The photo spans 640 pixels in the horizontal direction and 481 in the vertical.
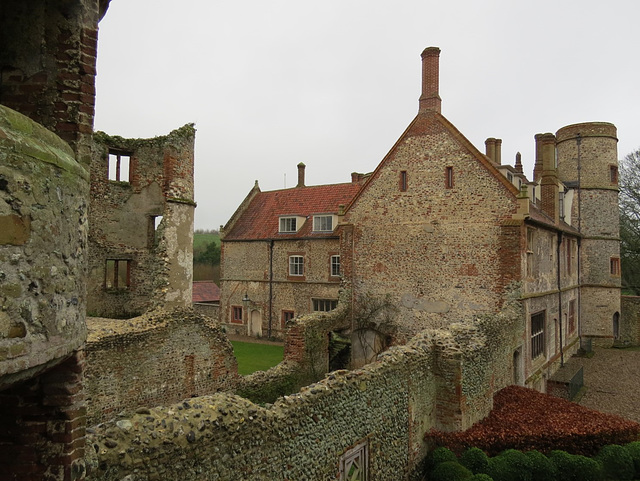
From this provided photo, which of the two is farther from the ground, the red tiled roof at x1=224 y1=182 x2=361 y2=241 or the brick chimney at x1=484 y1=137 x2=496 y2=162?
the brick chimney at x1=484 y1=137 x2=496 y2=162

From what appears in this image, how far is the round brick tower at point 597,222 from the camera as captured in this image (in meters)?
28.0

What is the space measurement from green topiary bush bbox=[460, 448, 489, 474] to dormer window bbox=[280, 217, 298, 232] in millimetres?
21230

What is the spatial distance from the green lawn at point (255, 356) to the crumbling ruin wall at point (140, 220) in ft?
23.6

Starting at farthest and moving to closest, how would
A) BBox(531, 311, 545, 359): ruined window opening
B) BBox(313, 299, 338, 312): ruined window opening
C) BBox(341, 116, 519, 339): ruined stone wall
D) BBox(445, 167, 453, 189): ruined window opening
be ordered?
1. BBox(313, 299, 338, 312): ruined window opening
2. BBox(531, 311, 545, 359): ruined window opening
3. BBox(445, 167, 453, 189): ruined window opening
4. BBox(341, 116, 519, 339): ruined stone wall

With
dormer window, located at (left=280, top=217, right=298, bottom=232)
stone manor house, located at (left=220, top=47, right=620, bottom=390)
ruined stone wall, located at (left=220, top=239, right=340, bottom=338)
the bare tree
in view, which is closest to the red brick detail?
stone manor house, located at (left=220, top=47, right=620, bottom=390)

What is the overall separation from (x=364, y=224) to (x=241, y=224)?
1527 cm

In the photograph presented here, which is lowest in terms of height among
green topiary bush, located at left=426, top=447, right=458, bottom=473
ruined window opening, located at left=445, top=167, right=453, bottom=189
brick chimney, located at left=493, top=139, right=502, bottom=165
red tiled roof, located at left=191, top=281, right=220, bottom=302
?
green topiary bush, located at left=426, top=447, right=458, bottom=473

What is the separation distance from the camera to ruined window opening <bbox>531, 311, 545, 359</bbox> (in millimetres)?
19438

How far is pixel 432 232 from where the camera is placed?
63.8ft

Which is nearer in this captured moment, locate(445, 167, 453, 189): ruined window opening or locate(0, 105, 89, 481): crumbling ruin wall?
locate(0, 105, 89, 481): crumbling ruin wall

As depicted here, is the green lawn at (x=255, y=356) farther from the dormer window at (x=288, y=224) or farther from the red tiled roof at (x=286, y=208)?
the dormer window at (x=288, y=224)

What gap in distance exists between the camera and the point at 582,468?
10.9 m

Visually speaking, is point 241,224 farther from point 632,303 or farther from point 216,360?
point 632,303

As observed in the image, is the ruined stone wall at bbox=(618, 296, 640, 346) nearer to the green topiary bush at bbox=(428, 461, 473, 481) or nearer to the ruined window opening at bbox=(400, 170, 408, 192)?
the ruined window opening at bbox=(400, 170, 408, 192)
